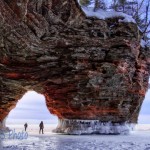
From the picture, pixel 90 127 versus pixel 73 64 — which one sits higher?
pixel 73 64

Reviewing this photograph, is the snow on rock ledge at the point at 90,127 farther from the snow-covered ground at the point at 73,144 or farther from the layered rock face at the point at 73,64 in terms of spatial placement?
the snow-covered ground at the point at 73,144

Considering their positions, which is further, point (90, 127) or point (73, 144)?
point (90, 127)

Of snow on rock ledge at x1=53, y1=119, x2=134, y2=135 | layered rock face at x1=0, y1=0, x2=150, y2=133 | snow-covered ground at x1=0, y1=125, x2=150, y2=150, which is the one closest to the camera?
snow-covered ground at x1=0, y1=125, x2=150, y2=150

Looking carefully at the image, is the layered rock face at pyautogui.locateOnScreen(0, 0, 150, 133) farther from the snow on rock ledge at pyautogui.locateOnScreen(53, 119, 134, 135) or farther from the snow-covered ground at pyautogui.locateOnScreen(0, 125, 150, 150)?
the snow-covered ground at pyautogui.locateOnScreen(0, 125, 150, 150)

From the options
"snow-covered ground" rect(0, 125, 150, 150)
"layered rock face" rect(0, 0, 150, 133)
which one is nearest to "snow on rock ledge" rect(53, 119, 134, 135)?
"layered rock face" rect(0, 0, 150, 133)

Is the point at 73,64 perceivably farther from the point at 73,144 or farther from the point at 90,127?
the point at 73,144

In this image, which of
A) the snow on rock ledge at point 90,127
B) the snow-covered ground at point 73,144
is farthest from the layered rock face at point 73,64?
the snow-covered ground at point 73,144

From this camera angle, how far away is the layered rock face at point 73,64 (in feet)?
103

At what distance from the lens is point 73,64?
35.0 metres

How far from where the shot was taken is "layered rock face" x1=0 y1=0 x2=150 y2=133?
31.5 metres

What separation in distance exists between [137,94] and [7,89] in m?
15.8

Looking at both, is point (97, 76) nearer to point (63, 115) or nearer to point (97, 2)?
point (63, 115)

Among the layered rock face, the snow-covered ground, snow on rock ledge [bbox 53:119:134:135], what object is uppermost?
the layered rock face

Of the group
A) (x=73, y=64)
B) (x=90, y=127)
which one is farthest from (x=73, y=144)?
(x=90, y=127)
